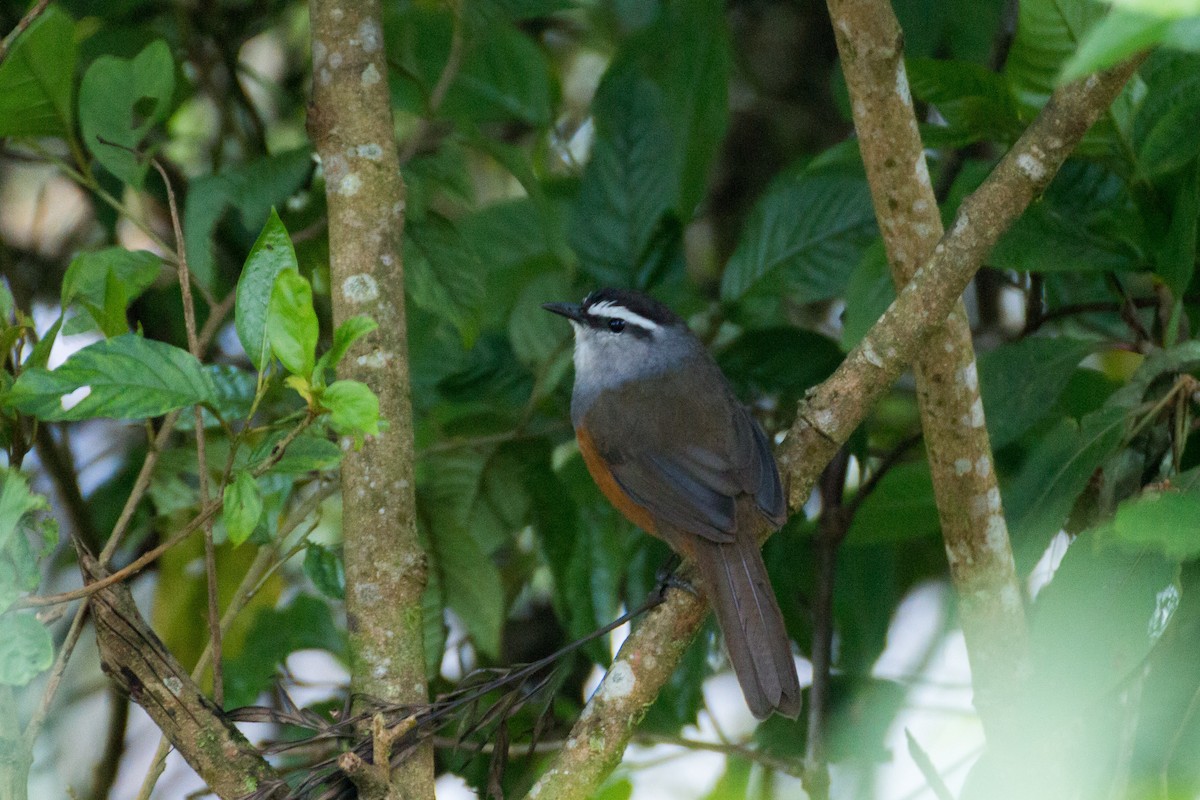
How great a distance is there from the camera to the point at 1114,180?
11.3ft

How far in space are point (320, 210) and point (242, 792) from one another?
2041mm

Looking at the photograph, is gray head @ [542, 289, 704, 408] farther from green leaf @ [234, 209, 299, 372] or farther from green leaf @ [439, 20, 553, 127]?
green leaf @ [234, 209, 299, 372]

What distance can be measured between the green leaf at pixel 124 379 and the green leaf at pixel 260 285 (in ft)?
0.41

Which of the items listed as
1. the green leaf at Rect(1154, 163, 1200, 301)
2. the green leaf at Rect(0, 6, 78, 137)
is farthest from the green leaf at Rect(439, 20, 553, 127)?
the green leaf at Rect(1154, 163, 1200, 301)

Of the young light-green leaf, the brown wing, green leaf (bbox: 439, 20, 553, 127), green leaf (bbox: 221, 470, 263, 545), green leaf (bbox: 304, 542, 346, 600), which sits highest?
the young light-green leaf

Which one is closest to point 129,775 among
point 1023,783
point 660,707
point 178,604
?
point 178,604

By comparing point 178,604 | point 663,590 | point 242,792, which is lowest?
point 178,604

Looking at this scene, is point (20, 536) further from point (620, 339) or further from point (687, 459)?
point (620, 339)

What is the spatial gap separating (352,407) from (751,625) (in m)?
1.67

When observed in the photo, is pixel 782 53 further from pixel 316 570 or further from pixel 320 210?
pixel 316 570

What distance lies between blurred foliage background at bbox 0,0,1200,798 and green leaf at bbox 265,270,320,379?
16 centimetres

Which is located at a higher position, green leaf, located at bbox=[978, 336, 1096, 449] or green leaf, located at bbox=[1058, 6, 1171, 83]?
green leaf, located at bbox=[1058, 6, 1171, 83]

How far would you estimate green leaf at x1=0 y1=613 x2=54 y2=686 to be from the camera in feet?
6.12

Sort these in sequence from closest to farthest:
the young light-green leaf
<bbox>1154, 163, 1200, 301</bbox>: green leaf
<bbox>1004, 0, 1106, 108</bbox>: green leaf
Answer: the young light-green leaf → <bbox>1004, 0, 1106, 108</bbox>: green leaf → <bbox>1154, 163, 1200, 301</bbox>: green leaf
